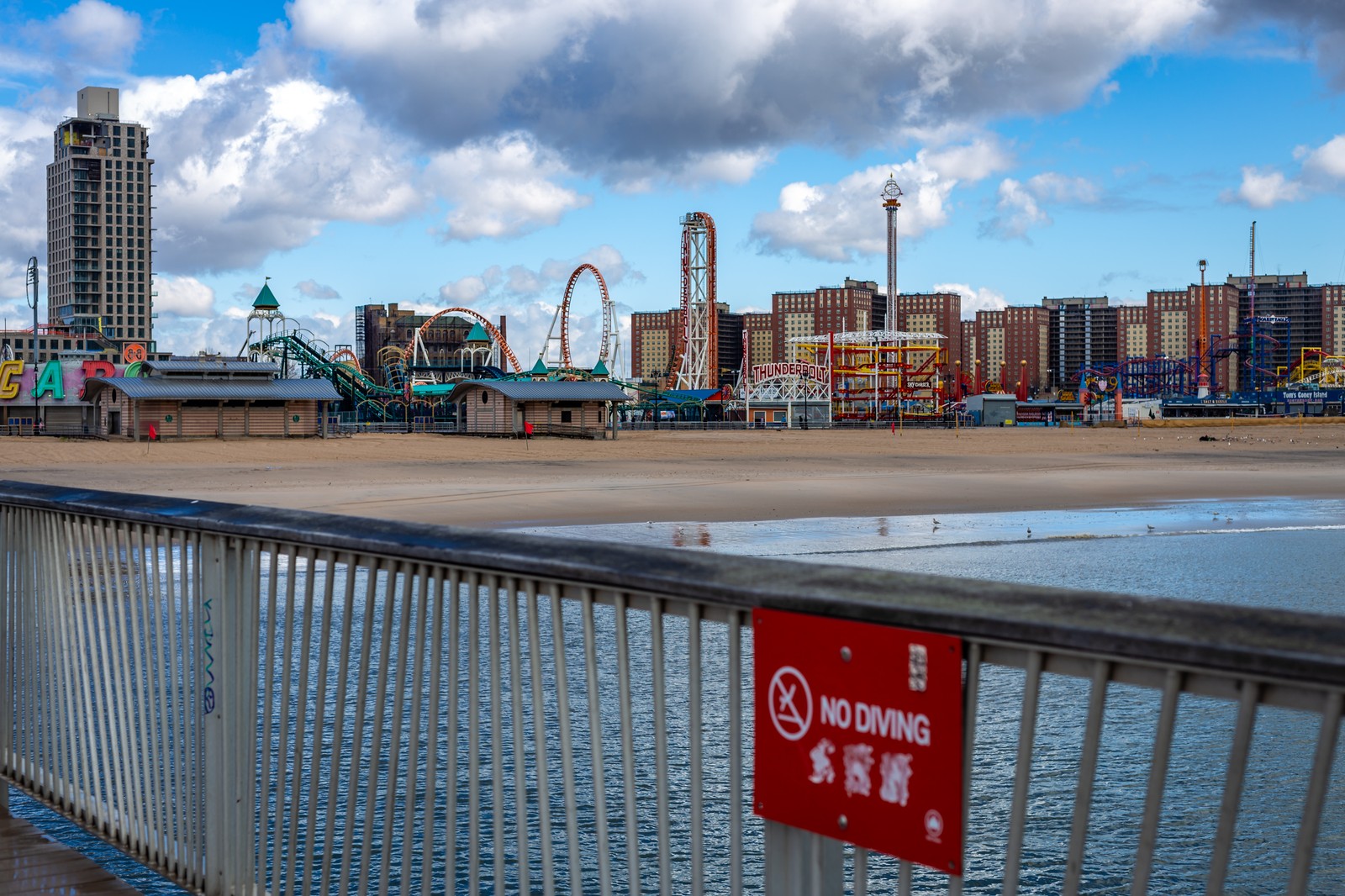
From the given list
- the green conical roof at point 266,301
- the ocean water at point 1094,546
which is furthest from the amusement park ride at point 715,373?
the ocean water at point 1094,546

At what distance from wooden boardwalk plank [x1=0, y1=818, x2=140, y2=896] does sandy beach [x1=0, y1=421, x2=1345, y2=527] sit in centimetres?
1533

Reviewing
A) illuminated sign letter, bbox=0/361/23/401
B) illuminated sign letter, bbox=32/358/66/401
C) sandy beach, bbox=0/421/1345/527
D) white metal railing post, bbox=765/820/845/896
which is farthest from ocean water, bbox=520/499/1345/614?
illuminated sign letter, bbox=0/361/23/401

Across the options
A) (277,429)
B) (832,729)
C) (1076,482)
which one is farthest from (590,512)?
(277,429)

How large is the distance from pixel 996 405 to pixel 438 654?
12703 centimetres

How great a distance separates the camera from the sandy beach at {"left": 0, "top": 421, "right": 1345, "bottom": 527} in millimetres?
26203

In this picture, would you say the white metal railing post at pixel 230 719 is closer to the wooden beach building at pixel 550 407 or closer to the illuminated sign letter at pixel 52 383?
the wooden beach building at pixel 550 407

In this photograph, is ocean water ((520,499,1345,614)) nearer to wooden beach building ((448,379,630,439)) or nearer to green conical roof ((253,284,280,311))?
wooden beach building ((448,379,630,439))

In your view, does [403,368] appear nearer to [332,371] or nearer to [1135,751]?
[332,371]

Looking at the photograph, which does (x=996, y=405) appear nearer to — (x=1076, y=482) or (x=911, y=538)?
(x=1076, y=482)

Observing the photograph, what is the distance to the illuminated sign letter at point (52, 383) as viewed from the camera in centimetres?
6519

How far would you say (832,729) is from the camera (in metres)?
2.08

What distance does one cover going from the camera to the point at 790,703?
2.15 meters

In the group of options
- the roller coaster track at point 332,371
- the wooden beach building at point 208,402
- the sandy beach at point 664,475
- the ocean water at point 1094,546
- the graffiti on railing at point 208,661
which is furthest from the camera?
the roller coaster track at point 332,371

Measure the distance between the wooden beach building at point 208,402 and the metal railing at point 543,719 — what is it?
53649 millimetres
